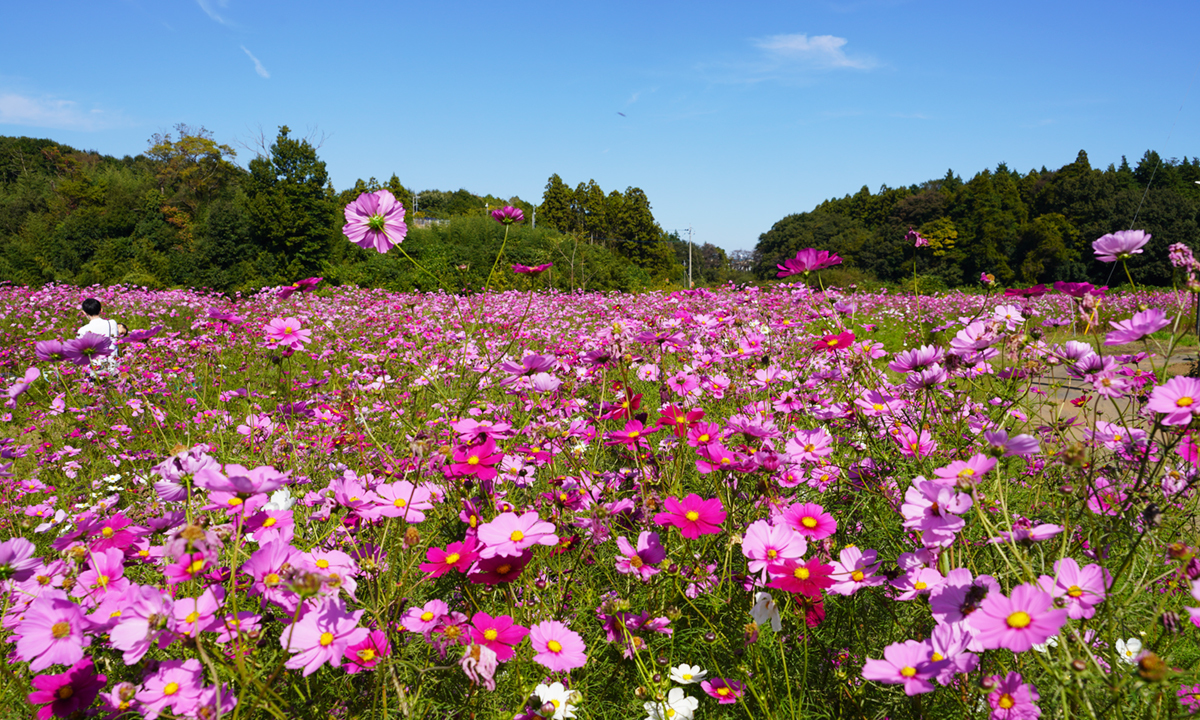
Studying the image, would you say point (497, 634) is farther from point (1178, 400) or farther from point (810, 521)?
point (1178, 400)

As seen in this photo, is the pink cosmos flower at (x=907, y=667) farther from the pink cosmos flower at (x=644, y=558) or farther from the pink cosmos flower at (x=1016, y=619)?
the pink cosmos flower at (x=644, y=558)

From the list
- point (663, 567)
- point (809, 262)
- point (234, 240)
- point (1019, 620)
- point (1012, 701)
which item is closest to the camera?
point (1019, 620)

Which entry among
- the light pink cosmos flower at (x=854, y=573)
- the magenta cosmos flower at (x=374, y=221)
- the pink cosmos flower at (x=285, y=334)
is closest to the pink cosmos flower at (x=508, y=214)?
the magenta cosmos flower at (x=374, y=221)

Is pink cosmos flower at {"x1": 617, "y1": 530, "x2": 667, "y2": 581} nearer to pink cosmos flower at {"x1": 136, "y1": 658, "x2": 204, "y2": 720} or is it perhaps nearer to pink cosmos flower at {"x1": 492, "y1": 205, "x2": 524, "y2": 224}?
pink cosmos flower at {"x1": 136, "y1": 658, "x2": 204, "y2": 720}

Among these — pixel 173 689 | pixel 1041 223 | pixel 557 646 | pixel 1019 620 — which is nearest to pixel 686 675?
pixel 557 646

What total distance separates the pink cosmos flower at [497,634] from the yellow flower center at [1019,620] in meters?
0.63

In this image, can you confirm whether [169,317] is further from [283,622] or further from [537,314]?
[283,622]

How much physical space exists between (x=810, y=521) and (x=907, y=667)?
28cm

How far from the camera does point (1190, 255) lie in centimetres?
99

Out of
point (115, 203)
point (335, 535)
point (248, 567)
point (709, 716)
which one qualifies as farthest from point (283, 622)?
point (115, 203)

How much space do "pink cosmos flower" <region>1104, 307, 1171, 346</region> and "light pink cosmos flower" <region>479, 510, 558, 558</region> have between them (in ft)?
2.88

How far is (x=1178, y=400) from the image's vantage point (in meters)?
0.78

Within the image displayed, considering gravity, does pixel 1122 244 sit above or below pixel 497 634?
above

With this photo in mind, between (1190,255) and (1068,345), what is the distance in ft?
0.75
